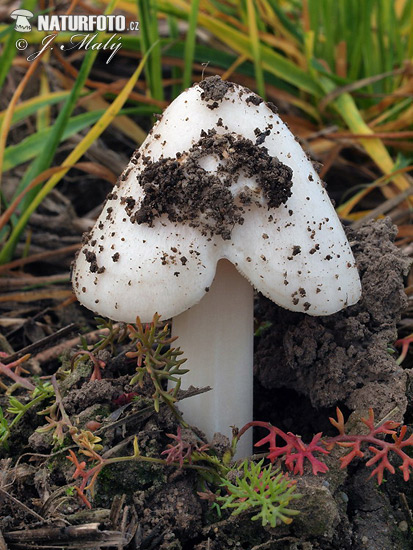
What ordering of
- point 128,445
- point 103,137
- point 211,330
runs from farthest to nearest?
point 103,137 < point 211,330 < point 128,445

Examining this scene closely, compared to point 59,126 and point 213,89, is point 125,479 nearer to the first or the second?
point 213,89

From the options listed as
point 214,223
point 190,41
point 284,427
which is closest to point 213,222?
point 214,223

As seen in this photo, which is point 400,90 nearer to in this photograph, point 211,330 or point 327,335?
point 327,335

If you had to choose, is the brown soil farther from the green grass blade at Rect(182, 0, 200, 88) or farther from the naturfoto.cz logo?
the naturfoto.cz logo

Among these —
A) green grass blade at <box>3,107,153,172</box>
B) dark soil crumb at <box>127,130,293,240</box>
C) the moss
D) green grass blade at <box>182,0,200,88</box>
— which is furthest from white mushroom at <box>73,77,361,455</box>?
green grass blade at <box>182,0,200,88</box>

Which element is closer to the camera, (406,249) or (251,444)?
(251,444)

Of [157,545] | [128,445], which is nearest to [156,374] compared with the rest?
[128,445]

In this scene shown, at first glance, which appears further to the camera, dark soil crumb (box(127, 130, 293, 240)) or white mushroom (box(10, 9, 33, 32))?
white mushroom (box(10, 9, 33, 32))
